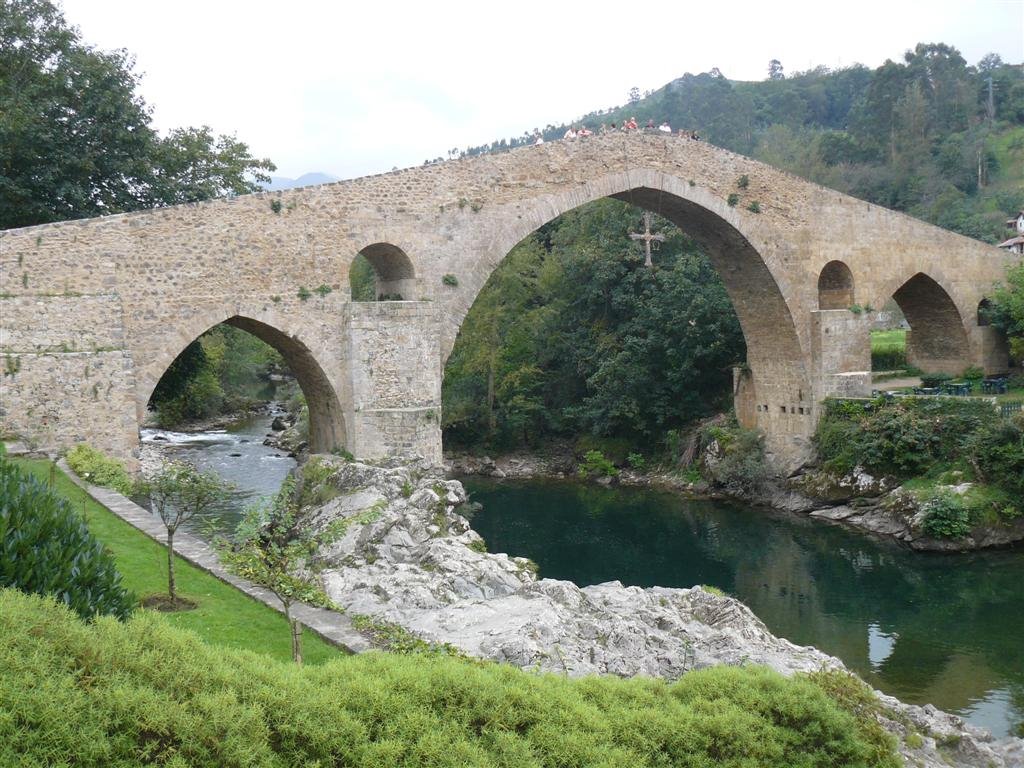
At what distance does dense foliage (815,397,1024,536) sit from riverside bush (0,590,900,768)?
12156mm

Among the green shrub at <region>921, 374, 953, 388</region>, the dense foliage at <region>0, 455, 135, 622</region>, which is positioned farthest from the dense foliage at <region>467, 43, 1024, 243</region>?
the dense foliage at <region>0, 455, 135, 622</region>

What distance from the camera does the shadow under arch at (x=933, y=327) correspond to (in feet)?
75.4

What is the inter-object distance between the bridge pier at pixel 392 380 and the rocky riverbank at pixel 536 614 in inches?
65.0

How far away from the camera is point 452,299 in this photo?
15500mm

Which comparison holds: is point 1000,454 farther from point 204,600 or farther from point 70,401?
point 70,401

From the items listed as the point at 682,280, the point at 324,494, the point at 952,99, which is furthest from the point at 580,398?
the point at 952,99

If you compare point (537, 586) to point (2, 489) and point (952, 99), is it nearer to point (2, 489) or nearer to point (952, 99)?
point (2, 489)

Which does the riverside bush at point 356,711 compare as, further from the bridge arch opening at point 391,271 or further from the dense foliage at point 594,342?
the dense foliage at point 594,342

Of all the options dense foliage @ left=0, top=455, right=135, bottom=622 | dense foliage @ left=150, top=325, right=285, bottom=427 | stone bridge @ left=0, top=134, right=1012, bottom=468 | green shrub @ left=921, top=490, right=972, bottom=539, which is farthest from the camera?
dense foliage @ left=150, top=325, right=285, bottom=427

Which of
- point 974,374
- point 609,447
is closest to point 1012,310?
point 974,374

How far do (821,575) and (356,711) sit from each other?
12488 mm

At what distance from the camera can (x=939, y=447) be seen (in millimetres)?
17531

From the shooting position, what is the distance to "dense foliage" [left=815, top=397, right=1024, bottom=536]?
16.1 m

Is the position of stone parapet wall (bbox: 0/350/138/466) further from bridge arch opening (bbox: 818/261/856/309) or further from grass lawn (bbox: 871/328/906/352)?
grass lawn (bbox: 871/328/906/352)
